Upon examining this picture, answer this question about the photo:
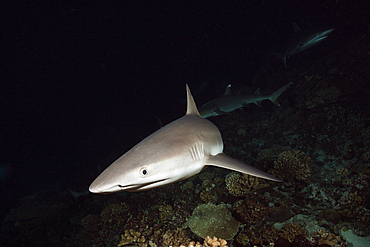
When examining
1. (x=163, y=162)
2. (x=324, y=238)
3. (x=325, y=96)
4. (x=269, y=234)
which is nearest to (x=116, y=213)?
(x=269, y=234)

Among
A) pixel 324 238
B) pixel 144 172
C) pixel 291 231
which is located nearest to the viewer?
pixel 144 172

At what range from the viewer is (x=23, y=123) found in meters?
26.1

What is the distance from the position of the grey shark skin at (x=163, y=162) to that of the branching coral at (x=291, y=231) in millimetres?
2198

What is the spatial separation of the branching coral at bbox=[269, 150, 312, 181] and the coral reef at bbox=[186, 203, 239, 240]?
1.91 m

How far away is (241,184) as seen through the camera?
13.4 ft

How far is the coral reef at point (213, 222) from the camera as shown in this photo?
3.30m

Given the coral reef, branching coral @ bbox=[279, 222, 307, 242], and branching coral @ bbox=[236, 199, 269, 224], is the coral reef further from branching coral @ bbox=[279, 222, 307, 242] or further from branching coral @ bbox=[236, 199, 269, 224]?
branching coral @ bbox=[279, 222, 307, 242]

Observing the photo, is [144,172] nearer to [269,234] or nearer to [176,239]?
[176,239]

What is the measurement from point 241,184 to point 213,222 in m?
1.21

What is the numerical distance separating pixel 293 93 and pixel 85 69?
112 ft

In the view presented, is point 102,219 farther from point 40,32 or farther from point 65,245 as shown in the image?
point 40,32

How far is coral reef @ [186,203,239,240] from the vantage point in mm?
3298

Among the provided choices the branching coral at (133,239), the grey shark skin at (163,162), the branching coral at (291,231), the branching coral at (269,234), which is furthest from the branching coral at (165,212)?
the grey shark skin at (163,162)

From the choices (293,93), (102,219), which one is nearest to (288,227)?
(102,219)
